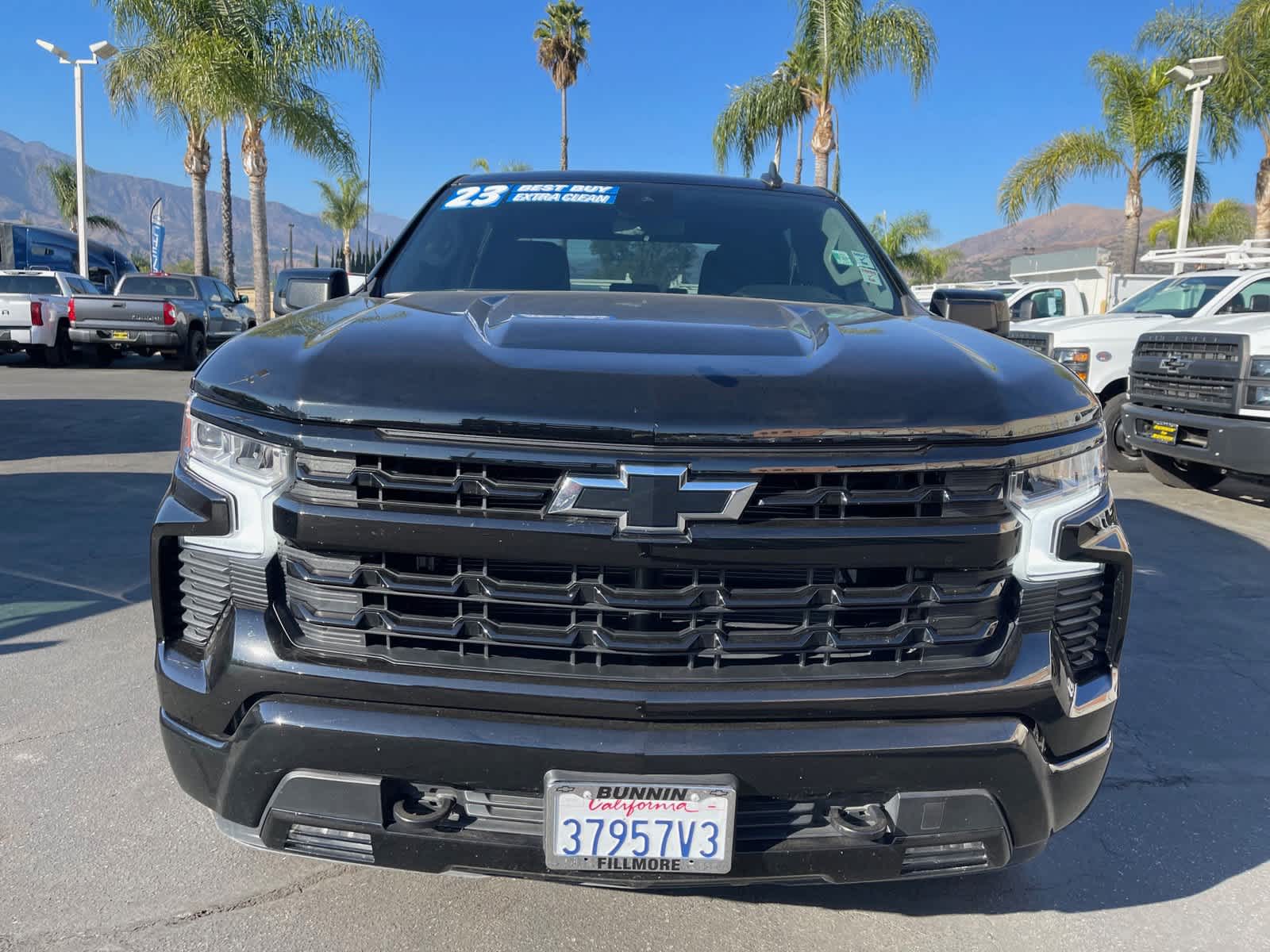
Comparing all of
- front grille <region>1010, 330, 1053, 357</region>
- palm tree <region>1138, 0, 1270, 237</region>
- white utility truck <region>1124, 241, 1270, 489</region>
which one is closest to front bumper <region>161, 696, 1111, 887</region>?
white utility truck <region>1124, 241, 1270, 489</region>

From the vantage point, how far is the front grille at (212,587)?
1875 millimetres

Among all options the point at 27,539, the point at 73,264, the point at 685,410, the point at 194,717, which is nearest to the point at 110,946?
the point at 194,717

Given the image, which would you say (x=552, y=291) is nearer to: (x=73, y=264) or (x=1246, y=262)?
(x=1246, y=262)

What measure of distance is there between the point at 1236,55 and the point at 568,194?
22246mm

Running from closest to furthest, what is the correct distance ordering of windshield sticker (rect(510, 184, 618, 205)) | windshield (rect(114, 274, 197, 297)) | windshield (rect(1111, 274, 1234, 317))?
windshield sticker (rect(510, 184, 618, 205)) < windshield (rect(1111, 274, 1234, 317)) < windshield (rect(114, 274, 197, 297))

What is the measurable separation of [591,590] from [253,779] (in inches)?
28.7

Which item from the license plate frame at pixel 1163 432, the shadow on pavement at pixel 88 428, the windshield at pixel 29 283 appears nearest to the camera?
the license plate frame at pixel 1163 432

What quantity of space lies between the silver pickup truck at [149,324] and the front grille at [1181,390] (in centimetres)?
1287

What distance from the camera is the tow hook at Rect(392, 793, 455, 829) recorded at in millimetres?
1839

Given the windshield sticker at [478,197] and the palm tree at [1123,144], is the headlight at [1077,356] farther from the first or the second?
the palm tree at [1123,144]

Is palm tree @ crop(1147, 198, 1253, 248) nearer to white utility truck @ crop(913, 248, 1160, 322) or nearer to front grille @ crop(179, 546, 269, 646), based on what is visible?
white utility truck @ crop(913, 248, 1160, 322)

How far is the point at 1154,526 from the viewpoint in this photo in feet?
22.2

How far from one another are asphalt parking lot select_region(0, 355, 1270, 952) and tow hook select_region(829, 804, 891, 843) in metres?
0.56

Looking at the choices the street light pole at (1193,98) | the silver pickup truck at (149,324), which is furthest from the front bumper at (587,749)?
the street light pole at (1193,98)
